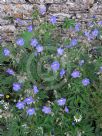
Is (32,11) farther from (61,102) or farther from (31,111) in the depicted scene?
(31,111)

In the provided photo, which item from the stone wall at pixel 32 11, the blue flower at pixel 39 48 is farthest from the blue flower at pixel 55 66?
the stone wall at pixel 32 11

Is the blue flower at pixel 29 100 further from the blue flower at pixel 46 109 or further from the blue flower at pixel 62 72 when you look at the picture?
the blue flower at pixel 62 72

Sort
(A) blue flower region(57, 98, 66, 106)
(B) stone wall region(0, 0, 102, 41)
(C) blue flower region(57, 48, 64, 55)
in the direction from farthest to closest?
(B) stone wall region(0, 0, 102, 41) < (C) blue flower region(57, 48, 64, 55) < (A) blue flower region(57, 98, 66, 106)

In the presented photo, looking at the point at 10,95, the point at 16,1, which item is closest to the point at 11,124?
the point at 10,95

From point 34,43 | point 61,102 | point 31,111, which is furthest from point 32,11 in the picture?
point 31,111

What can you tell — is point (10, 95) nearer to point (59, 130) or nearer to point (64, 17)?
point (59, 130)

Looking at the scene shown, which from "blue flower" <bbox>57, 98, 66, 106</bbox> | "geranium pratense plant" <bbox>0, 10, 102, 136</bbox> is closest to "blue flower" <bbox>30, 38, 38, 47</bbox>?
"geranium pratense plant" <bbox>0, 10, 102, 136</bbox>

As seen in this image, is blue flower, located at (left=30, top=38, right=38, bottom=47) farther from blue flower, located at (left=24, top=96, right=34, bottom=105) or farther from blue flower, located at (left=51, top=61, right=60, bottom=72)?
blue flower, located at (left=24, top=96, right=34, bottom=105)

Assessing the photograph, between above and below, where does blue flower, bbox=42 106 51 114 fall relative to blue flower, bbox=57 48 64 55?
below

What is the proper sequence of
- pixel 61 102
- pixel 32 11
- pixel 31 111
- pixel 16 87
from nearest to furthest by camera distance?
1. pixel 31 111
2. pixel 61 102
3. pixel 16 87
4. pixel 32 11
